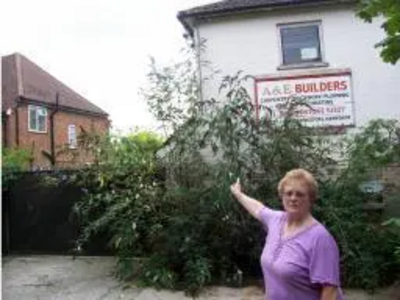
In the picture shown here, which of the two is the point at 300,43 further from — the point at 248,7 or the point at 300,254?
the point at 300,254

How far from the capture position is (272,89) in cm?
1244

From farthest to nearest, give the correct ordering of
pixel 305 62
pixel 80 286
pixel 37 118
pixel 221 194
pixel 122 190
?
pixel 37 118 < pixel 305 62 < pixel 122 190 < pixel 80 286 < pixel 221 194

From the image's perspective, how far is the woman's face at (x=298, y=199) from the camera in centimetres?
368

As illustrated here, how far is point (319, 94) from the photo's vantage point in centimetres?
1237

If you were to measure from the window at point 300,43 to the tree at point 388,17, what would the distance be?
5451 mm

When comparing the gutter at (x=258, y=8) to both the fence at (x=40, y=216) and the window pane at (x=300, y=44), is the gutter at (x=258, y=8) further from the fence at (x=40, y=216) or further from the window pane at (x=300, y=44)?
the fence at (x=40, y=216)

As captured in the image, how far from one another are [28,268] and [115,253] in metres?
1.55

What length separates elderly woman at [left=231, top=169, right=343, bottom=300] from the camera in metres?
3.47

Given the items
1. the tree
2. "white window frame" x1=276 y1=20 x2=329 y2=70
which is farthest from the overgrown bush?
the tree

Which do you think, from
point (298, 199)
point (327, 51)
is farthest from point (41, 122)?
point (298, 199)

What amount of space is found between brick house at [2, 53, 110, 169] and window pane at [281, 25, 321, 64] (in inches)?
563

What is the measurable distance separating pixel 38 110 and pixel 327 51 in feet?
70.5

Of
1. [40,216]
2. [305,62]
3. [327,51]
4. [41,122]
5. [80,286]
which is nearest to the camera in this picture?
[80,286]

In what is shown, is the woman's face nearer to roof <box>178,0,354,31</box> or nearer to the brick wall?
roof <box>178,0,354,31</box>
